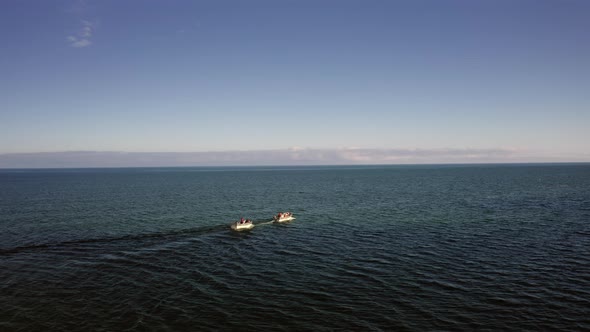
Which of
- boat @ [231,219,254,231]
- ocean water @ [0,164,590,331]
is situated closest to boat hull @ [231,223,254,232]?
boat @ [231,219,254,231]

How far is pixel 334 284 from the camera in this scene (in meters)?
30.2

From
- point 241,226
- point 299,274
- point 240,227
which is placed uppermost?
→ point 241,226

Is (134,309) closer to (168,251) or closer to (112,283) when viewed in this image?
(112,283)

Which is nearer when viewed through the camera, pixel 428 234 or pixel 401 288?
pixel 401 288

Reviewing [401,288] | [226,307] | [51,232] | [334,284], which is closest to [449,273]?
[401,288]

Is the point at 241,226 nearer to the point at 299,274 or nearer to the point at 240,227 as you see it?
the point at 240,227

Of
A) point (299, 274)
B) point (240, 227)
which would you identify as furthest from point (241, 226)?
point (299, 274)

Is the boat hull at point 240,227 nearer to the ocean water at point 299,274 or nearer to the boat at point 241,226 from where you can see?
the boat at point 241,226

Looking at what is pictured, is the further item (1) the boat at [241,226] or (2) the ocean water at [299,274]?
(1) the boat at [241,226]

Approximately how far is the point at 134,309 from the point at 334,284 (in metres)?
16.0

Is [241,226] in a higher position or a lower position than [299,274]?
higher

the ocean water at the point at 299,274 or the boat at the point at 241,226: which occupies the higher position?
the boat at the point at 241,226

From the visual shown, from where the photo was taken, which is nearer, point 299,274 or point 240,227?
point 299,274

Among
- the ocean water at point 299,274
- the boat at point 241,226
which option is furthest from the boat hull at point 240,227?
the ocean water at point 299,274
